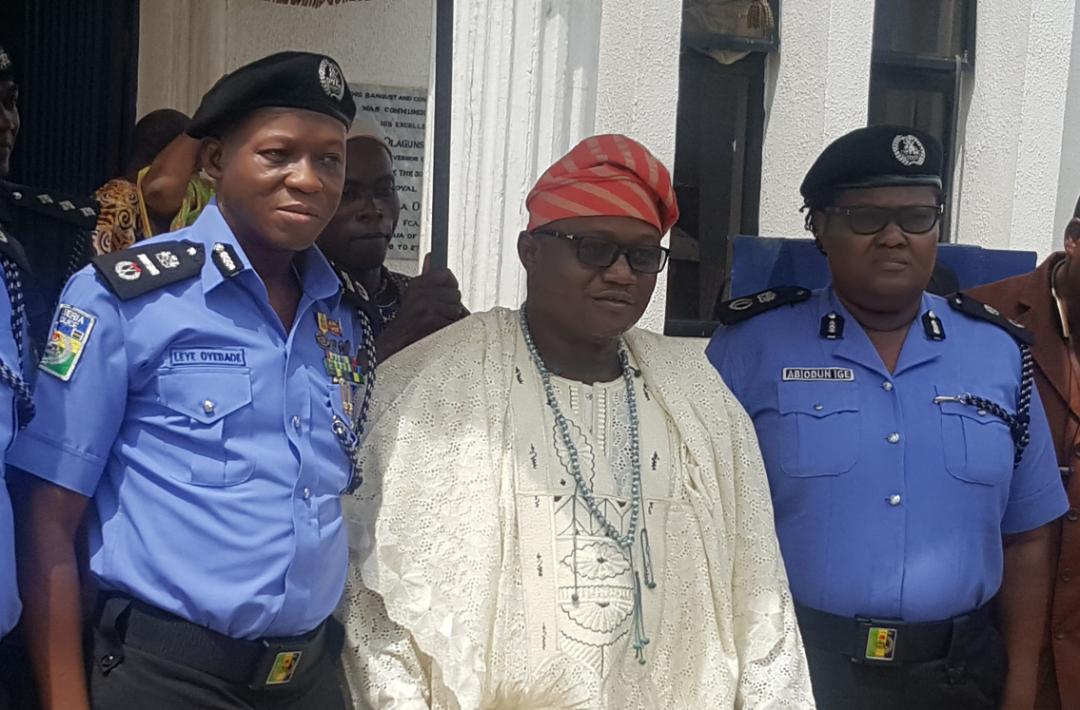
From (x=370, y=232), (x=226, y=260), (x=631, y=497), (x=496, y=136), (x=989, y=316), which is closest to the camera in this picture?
(x=226, y=260)

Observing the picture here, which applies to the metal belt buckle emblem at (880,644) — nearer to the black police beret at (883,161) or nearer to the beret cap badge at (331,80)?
the black police beret at (883,161)

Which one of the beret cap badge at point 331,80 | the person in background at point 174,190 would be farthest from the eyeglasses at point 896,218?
the person in background at point 174,190

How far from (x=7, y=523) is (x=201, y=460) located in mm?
301

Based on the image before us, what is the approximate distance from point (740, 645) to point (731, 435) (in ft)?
1.37

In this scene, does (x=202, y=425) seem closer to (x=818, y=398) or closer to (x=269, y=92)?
(x=269, y=92)

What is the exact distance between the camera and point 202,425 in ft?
6.72

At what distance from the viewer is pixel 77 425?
198cm

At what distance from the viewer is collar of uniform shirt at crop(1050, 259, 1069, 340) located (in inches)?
122

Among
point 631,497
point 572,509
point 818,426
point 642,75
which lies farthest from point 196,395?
point 642,75

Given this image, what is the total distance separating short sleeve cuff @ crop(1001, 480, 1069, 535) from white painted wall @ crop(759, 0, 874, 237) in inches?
98.2

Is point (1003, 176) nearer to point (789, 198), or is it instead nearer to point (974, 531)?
point (789, 198)

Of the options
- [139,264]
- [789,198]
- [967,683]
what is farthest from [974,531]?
[789,198]

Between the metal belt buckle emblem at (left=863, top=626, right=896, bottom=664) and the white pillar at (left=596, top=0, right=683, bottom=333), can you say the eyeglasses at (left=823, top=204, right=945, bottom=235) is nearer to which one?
the metal belt buckle emblem at (left=863, top=626, right=896, bottom=664)

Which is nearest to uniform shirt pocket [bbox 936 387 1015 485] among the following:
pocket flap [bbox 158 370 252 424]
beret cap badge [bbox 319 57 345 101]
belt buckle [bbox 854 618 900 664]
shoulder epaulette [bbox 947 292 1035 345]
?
shoulder epaulette [bbox 947 292 1035 345]
